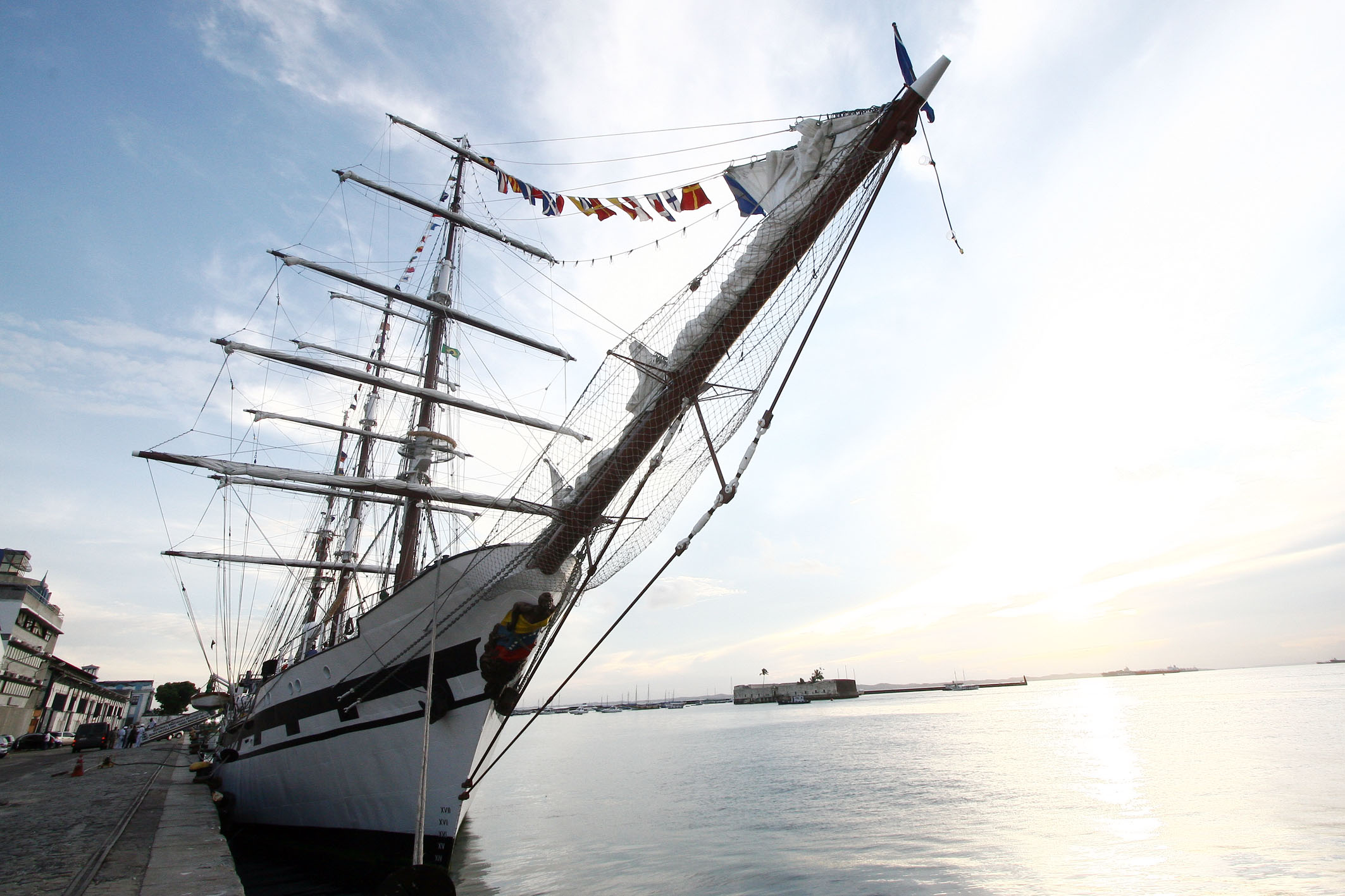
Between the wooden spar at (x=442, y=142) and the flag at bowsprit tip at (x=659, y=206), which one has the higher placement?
the wooden spar at (x=442, y=142)

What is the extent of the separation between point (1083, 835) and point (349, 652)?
1512 cm

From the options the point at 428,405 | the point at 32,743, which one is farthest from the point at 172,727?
the point at 428,405

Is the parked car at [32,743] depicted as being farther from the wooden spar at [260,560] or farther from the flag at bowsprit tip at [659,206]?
the flag at bowsprit tip at [659,206]

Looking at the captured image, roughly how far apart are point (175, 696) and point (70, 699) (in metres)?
37.7

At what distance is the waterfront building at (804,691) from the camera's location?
4518 inches

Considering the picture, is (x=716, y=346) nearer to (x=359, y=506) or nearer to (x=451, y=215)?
(x=451, y=215)

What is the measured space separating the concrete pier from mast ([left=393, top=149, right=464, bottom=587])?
5415 mm

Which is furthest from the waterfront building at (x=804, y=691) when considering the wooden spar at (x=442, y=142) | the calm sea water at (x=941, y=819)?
the wooden spar at (x=442, y=142)

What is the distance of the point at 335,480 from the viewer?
13.4 metres

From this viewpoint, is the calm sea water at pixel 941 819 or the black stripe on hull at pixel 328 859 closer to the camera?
the black stripe on hull at pixel 328 859

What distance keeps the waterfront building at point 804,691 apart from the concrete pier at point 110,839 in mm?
109394

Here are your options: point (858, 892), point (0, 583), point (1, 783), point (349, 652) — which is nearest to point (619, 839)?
point (858, 892)

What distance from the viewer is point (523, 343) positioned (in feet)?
61.4

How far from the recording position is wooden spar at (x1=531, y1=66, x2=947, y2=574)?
552 centimetres
